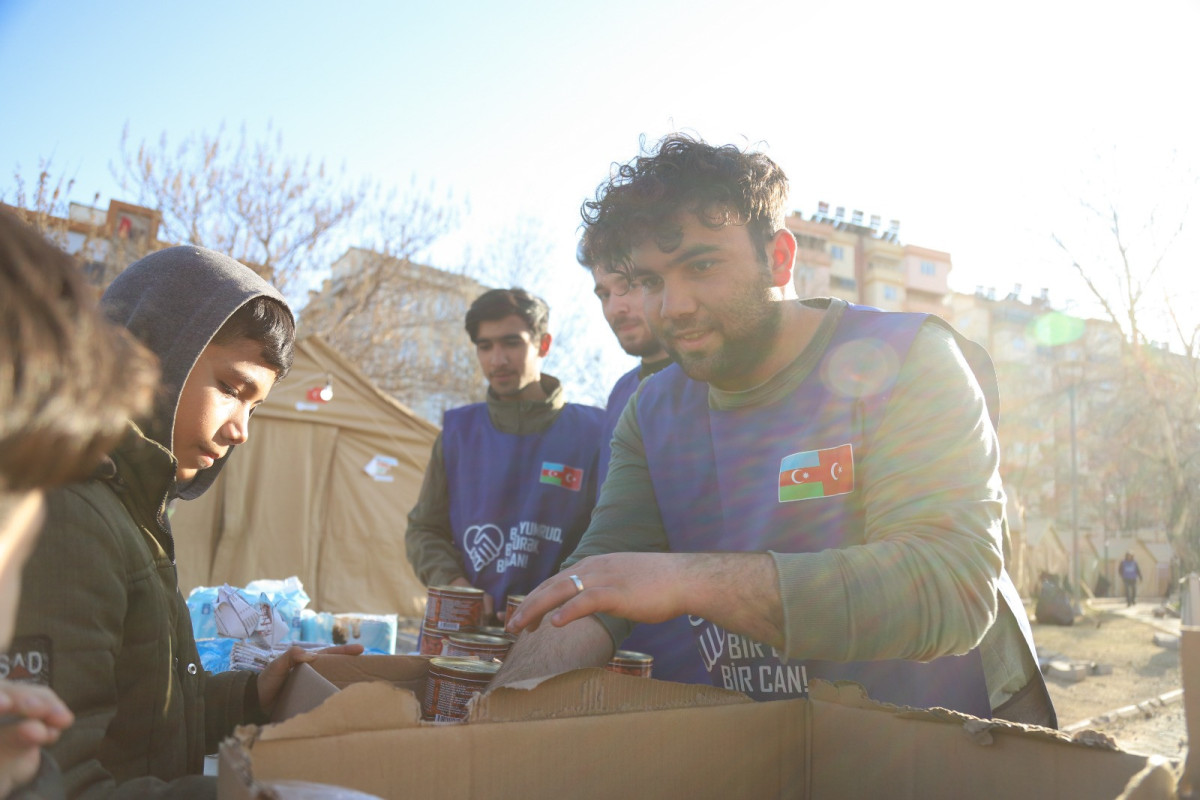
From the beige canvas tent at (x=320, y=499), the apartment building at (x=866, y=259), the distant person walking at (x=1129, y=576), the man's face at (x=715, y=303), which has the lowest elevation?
the distant person walking at (x=1129, y=576)

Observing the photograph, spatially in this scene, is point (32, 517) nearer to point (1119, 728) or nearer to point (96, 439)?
point (96, 439)

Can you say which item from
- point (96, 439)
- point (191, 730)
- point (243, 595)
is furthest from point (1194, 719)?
point (243, 595)

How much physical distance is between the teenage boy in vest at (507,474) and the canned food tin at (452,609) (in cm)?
136

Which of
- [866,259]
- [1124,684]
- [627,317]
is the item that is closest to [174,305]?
[627,317]

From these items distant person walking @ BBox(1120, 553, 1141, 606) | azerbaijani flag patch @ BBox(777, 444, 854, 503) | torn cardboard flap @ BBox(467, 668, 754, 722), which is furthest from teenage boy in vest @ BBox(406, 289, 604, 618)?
distant person walking @ BBox(1120, 553, 1141, 606)

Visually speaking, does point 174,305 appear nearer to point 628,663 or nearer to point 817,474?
point 628,663

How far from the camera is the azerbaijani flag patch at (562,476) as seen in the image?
429 centimetres

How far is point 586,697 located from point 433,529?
344 centimetres

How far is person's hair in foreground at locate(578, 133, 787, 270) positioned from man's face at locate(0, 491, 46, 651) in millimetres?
1652

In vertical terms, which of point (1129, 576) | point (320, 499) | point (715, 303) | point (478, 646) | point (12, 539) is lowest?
point (1129, 576)

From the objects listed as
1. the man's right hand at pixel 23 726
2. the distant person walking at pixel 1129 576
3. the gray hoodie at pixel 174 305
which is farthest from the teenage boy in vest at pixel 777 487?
the distant person walking at pixel 1129 576

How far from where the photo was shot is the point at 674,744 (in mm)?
1293

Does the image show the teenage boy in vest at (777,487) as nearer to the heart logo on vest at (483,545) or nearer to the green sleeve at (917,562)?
the green sleeve at (917,562)

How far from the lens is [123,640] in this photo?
1.36m
